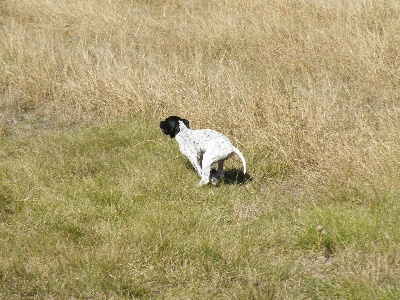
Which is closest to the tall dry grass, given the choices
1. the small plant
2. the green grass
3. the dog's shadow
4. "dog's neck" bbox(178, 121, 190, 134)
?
the dog's shadow

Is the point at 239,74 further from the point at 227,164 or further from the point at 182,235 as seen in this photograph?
the point at 182,235

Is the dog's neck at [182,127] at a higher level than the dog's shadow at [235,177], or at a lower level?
higher

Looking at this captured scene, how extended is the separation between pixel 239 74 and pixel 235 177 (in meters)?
2.48

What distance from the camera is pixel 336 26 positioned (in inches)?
384

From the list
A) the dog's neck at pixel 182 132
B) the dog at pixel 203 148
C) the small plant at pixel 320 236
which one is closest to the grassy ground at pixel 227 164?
the small plant at pixel 320 236

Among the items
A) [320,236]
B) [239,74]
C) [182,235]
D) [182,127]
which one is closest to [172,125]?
[182,127]

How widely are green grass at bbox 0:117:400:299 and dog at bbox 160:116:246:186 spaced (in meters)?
0.16

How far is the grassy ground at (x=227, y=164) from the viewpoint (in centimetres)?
439

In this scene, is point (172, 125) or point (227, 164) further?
point (227, 164)

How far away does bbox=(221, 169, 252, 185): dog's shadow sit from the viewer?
604 centimetres

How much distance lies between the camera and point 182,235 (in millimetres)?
4855

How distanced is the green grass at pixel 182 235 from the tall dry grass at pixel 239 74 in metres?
0.52

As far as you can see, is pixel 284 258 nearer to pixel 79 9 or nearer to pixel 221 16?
pixel 221 16

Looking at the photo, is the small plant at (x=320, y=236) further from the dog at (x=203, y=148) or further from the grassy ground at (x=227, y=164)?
the dog at (x=203, y=148)
